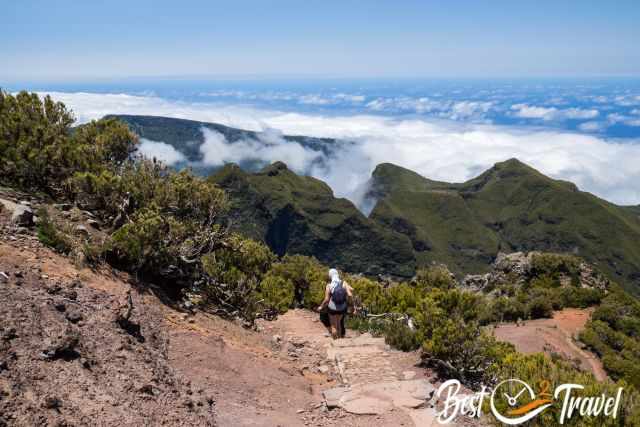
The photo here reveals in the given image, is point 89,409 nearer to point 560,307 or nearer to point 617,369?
point 617,369

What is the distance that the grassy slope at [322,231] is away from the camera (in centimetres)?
10706

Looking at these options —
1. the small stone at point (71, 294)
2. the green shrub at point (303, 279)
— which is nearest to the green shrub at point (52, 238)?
the small stone at point (71, 294)

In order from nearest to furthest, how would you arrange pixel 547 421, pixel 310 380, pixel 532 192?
pixel 547 421, pixel 310 380, pixel 532 192

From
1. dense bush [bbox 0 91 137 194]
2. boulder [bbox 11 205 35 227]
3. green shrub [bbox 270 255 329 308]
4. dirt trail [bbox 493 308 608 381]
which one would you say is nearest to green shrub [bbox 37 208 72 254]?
boulder [bbox 11 205 35 227]

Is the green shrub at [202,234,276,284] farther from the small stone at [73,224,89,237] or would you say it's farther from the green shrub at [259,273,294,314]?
the small stone at [73,224,89,237]

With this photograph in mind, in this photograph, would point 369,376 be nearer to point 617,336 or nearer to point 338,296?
point 338,296

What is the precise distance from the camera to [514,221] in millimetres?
141500

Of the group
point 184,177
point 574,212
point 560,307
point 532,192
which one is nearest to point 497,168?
point 532,192

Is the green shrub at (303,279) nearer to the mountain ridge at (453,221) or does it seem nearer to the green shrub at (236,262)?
the green shrub at (236,262)

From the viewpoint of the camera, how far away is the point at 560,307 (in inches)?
810

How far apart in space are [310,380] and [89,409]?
4765mm

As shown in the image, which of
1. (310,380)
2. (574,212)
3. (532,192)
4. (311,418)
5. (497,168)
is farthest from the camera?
(497,168)

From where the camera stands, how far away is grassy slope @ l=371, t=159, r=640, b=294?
11688cm

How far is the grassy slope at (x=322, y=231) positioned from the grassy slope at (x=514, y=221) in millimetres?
12198
